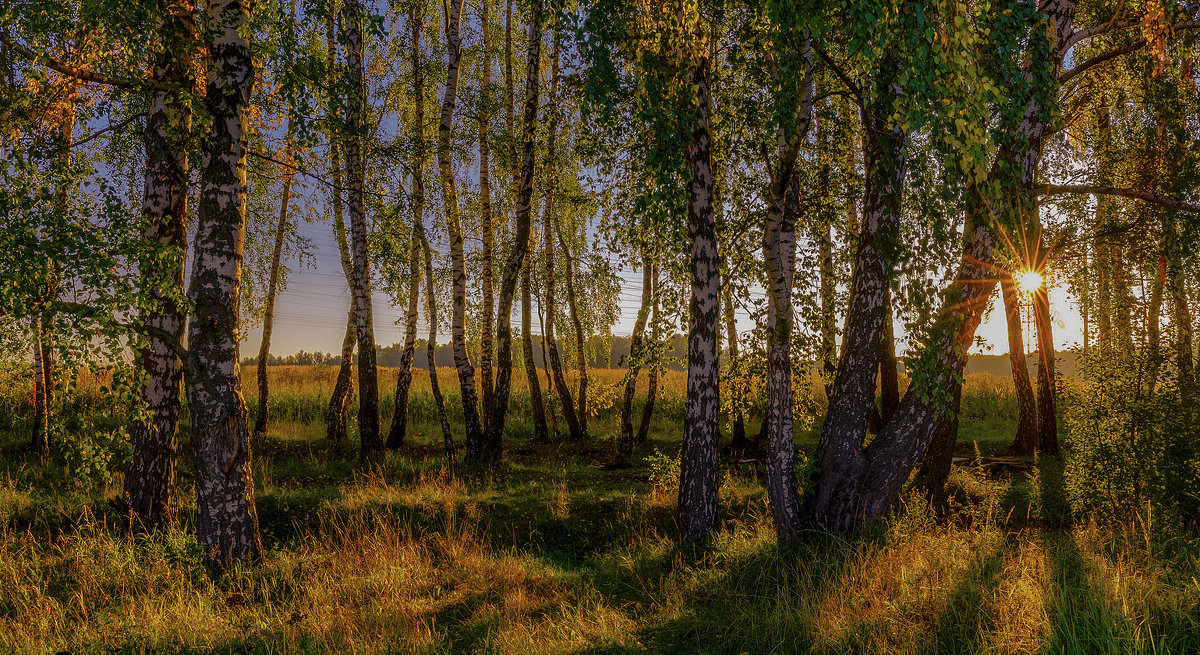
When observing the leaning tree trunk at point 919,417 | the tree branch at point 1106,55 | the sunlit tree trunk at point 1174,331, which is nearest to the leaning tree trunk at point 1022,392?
the sunlit tree trunk at point 1174,331

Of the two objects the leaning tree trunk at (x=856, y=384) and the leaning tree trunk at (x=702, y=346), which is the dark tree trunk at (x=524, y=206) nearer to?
the leaning tree trunk at (x=702, y=346)

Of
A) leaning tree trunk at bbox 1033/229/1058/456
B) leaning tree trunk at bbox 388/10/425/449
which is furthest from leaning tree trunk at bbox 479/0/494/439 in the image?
leaning tree trunk at bbox 1033/229/1058/456

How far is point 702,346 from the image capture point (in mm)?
7137

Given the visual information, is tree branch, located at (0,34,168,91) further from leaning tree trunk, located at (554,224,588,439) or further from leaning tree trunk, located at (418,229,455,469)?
leaning tree trunk, located at (554,224,588,439)

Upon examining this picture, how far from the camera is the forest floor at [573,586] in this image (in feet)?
14.1

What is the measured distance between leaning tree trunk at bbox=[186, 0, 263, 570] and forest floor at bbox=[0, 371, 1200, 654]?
50 cm

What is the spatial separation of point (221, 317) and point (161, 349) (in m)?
1.98

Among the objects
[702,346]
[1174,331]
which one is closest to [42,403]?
[702,346]

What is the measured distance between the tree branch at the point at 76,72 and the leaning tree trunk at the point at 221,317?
541 mm

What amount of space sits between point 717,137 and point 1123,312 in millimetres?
6950

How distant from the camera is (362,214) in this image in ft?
38.6

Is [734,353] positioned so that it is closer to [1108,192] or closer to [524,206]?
[524,206]

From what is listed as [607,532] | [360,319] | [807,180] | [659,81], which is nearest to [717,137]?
[807,180]

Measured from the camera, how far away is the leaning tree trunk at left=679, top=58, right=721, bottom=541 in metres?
7.12
